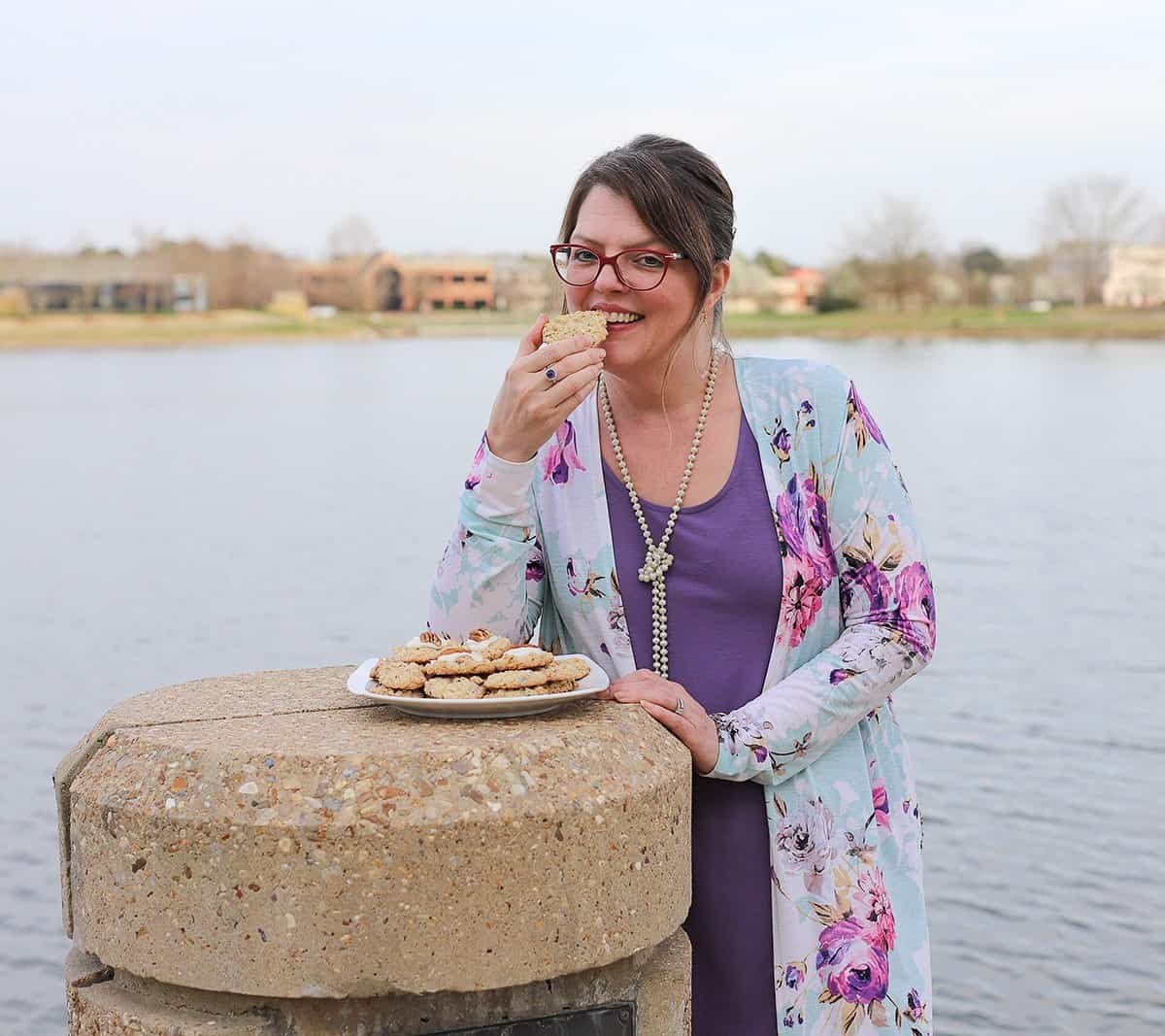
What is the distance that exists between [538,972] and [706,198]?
1.47 meters

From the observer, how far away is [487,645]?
9.86 ft

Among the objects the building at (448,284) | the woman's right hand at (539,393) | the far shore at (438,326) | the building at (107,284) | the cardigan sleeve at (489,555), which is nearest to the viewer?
the woman's right hand at (539,393)

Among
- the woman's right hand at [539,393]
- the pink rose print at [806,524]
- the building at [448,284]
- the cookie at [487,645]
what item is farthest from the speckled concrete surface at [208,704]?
the building at [448,284]

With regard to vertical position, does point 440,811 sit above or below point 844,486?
below

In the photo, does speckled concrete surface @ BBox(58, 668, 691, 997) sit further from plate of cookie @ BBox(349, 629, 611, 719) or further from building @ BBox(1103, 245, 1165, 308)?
building @ BBox(1103, 245, 1165, 308)

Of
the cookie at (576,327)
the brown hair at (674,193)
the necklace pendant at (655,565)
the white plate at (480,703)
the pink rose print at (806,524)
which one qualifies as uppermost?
the brown hair at (674,193)

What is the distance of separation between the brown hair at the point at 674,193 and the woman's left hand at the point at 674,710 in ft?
2.35

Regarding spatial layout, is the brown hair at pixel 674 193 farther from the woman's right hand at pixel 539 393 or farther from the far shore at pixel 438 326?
the far shore at pixel 438 326

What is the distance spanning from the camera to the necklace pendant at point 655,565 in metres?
3.29

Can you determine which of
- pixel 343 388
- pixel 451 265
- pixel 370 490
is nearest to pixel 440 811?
pixel 370 490

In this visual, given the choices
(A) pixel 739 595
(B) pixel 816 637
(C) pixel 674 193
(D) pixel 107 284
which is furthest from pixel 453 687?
(D) pixel 107 284

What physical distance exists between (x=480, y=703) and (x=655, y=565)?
22.4 inches

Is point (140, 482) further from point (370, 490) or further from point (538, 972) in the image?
point (538, 972)

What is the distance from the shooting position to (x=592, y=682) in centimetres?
302
